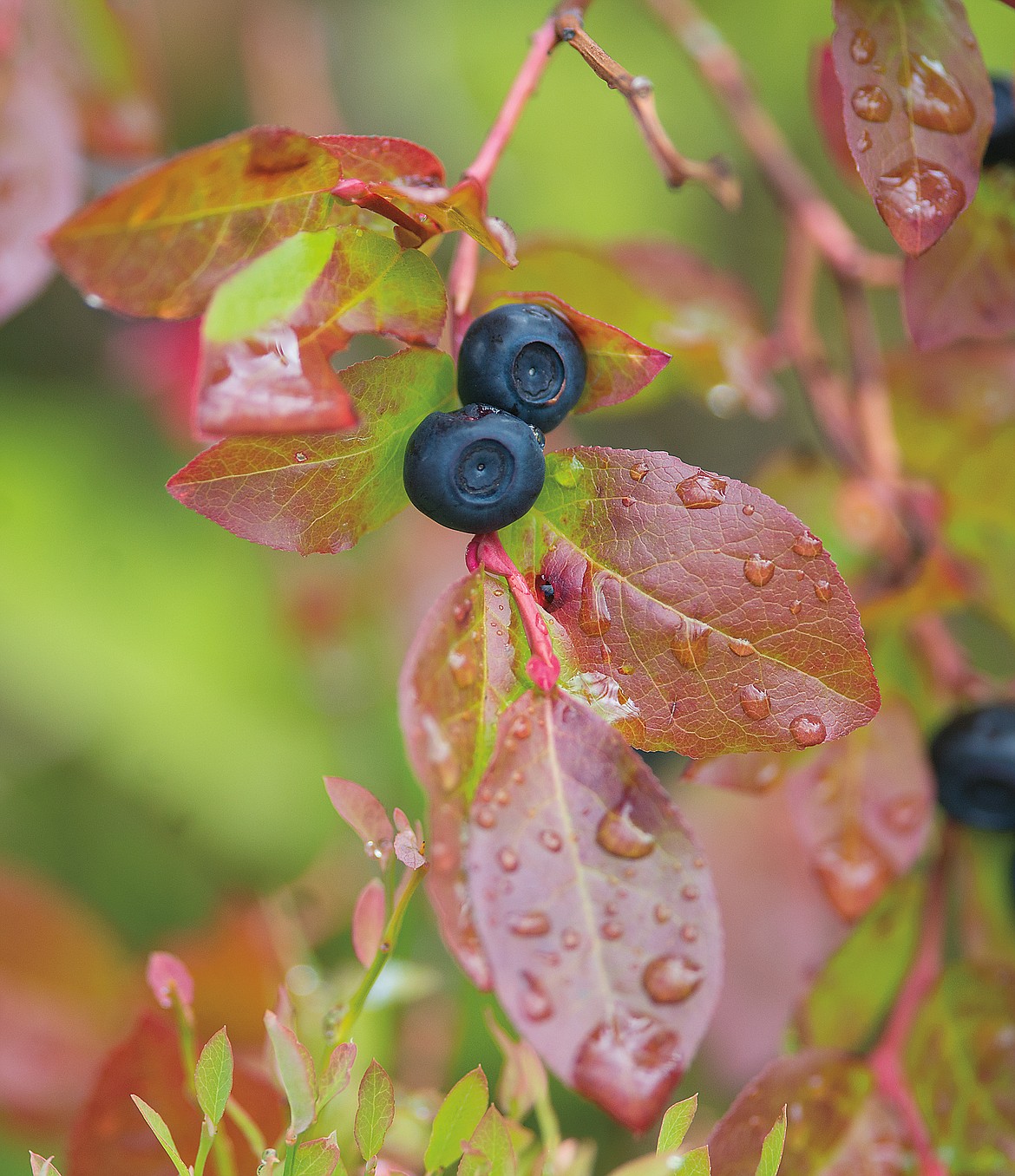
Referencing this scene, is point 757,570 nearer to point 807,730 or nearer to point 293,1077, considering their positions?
point 807,730

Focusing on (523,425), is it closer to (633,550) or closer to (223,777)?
(633,550)

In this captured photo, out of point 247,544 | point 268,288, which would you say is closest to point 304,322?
point 268,288

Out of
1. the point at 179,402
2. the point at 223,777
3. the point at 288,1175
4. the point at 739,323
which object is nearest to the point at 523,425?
the point at 288,1175

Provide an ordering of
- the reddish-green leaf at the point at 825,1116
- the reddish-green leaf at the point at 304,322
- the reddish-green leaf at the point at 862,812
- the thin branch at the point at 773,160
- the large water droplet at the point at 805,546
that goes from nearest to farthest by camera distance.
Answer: the reddish-green leaf at the point at 304,322 → the large water droplet at the point at 805,546 → the reddish-green leaf at the point at 825,1116 → the reddish-green leaf at the point at 862,812 → the thin branch at the point at 773,160

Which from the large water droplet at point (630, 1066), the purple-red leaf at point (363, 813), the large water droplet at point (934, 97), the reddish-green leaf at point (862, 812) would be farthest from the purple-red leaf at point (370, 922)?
the large water droplet at point (934, 97)

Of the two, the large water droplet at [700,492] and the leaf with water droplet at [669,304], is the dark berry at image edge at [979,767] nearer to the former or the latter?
the leaf with water droplet at [669,304]

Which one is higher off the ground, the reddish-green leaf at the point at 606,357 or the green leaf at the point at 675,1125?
the reddish-green leaf at the point at 606,357

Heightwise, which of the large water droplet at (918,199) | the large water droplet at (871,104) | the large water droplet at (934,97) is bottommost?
the large water droplet at (918,199)
